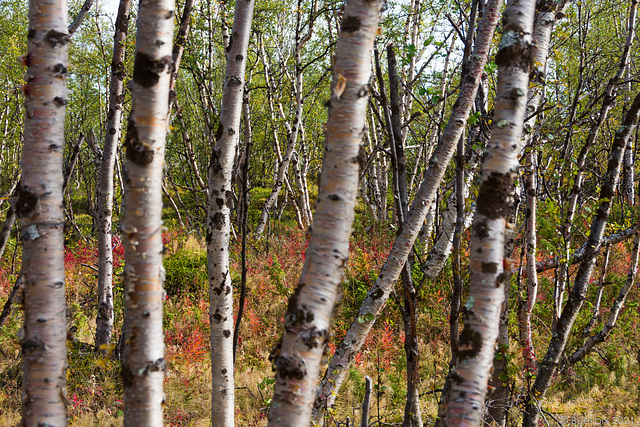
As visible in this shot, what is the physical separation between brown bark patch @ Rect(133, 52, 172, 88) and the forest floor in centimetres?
252

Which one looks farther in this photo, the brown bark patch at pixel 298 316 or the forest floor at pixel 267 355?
the forest floor at pixel 267 355

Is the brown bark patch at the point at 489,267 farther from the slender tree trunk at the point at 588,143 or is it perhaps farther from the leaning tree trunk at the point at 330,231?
the slender tree trunk at the point at 588,143

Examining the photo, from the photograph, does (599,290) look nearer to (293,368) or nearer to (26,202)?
(293,368)

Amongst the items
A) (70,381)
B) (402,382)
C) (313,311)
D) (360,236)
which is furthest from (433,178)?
(360,236)

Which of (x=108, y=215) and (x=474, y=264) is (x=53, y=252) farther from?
(x=108, y=215)

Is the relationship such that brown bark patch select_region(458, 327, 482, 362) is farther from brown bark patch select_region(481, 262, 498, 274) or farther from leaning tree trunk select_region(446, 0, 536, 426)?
brown bark patch select_region(481, 262, 498, 274)

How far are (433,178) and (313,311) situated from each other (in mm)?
1418

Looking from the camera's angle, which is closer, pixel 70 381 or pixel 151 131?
pixel 151 131

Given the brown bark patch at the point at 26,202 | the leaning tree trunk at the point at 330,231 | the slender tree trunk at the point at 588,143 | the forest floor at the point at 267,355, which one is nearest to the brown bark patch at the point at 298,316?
the leaning tree trunk at the point at 330,231

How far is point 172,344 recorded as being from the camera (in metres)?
6.25

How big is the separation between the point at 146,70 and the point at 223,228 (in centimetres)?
153

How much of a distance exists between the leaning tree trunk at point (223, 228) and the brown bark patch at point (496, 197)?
1.68m

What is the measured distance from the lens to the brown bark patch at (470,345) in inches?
56.7

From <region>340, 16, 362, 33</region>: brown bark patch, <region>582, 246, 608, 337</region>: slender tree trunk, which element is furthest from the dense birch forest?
<region>582, 246, 608, 337</region>: slender tree trunk
